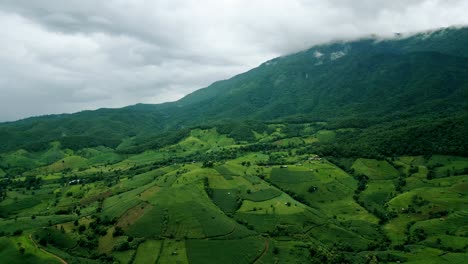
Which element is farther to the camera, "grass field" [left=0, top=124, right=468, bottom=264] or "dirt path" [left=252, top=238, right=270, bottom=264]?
"grass field" [left=0, top=124, right=468, bottom=264]

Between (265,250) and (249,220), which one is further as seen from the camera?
(249,220)

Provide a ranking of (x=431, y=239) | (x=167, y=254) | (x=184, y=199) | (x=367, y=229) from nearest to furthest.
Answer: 1. (x=167, y=254)
2. (x=431, y=239)
3. (x=367, y=229)
4. (x=184, y=199)

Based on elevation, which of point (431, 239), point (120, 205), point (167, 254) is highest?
point (120, 205)

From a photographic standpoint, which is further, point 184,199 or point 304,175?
point 304,175

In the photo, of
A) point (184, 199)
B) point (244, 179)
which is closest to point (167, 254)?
point (184, 199)

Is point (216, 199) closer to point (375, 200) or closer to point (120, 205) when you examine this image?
point (120, 205)

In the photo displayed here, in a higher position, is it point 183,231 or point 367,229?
point 183,231

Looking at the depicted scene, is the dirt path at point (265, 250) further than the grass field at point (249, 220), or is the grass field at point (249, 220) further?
the grass field at point (249, 220)

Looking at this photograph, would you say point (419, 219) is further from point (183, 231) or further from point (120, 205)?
point (120, 205)

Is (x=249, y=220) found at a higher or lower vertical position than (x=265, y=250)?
higher

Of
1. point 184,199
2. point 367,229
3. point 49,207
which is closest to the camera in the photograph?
point 367,229
